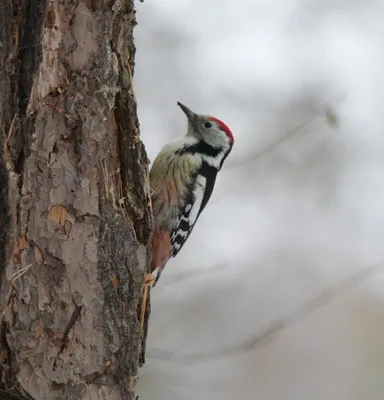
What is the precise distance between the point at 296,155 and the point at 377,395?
5.37 ft

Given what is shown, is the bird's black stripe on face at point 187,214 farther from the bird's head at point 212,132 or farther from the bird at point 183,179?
the bird's head at point 212,132

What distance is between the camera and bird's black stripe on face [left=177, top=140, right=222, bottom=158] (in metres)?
2.94

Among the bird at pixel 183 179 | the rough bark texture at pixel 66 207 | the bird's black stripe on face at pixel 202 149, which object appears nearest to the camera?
the rough bark texture at pixel 66 207

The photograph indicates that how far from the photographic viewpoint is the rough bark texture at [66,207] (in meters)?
1.55

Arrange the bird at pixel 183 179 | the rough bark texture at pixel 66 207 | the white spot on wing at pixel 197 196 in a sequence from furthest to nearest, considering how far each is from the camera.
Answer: the white spot on wing at pixel 197 196
the bird at pixel 183 179
the rough bark texture at pixel 66 207

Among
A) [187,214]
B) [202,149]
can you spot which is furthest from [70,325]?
[202,149]

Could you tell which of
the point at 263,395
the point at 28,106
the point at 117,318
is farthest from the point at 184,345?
the point at 28,106

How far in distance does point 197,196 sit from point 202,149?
25cm

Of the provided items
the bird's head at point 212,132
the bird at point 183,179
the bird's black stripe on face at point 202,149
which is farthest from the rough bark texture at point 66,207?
the bird's head at point 212,132

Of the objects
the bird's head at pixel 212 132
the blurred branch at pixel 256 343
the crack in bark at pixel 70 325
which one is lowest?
the crack in bark at pixel 70 325

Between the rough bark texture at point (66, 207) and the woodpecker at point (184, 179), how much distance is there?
0.69m

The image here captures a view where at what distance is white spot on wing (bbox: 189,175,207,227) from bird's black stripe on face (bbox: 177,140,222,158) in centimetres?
14

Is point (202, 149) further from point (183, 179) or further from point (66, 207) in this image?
point (66, 207)

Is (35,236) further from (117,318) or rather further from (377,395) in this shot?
(377,395)
